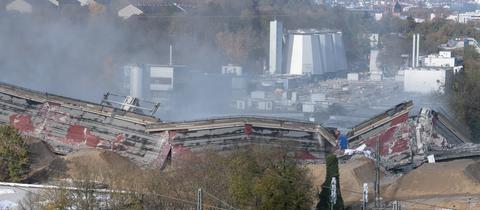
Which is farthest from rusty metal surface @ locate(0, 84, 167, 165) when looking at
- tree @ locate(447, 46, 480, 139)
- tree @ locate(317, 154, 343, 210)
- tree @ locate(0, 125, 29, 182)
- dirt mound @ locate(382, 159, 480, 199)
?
tree @ locate(447, 46, 480, 139)

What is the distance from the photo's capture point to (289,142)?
814 centimetres

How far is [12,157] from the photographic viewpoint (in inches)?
278

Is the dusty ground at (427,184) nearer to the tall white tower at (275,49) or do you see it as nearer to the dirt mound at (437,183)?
the dirt mound at (437,183)

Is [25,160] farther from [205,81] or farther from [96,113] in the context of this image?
[205,81]

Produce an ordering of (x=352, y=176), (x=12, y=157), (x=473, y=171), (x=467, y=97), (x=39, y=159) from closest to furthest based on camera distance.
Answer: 1. (x=12, y=157)
2. (x=473, y=171)
3. (x=352, y=176)
4. (x=39, y=159)
5. (x=467, y=97)

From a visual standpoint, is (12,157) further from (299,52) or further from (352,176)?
(299,52)

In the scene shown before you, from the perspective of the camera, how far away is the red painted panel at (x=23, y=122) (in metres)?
8.27

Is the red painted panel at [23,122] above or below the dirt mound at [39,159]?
above

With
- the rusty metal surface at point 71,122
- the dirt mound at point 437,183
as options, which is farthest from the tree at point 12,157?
the dirt mound at point 437,183

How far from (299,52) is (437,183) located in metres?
12.0

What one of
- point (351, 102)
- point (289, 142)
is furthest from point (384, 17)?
point (289, 142)

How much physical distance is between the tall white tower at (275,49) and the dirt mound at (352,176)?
1101 centimetres

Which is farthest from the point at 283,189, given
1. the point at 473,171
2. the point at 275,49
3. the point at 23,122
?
the point at 275,49

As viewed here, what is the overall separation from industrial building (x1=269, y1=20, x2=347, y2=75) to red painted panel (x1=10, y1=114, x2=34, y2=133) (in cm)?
1079
